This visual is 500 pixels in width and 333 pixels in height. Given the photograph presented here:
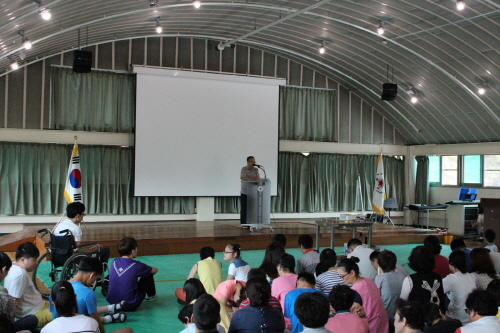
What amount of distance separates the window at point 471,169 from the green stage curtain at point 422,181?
1171 mm

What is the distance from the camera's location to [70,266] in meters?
5.90

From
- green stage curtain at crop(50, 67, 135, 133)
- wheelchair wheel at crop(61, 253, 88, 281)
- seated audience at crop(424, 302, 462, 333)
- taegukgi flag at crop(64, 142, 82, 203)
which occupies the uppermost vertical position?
green stage curtain at crop(50, 67, 135, 133)

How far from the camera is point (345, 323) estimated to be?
327cm

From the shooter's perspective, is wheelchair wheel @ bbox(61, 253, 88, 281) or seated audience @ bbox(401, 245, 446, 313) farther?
wheelchair wheel @ bbox(61, 253, 88, 281)

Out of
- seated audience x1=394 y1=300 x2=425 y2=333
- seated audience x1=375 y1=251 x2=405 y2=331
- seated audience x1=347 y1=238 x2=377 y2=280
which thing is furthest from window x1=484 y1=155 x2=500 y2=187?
seated audience x1=394 y1=300 x2=425 y2=333

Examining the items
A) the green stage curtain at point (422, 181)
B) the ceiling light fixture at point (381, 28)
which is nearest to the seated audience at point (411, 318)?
the ceiling light fixture at point (381, 28)

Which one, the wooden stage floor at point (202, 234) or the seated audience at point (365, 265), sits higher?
the seated audience at point (365, 265)

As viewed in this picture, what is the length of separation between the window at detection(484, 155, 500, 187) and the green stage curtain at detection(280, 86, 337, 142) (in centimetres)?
447

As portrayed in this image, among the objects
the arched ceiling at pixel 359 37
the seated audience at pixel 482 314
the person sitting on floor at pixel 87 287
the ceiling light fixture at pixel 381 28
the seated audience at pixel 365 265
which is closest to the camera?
the seated audience at pixel 482 314

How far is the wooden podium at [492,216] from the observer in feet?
34.9

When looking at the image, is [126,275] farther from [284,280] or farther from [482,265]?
[482,265]

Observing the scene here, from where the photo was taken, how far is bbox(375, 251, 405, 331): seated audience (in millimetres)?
4559

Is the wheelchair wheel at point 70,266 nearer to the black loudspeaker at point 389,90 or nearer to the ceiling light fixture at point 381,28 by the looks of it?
the ceiling light fixture at point 381,28

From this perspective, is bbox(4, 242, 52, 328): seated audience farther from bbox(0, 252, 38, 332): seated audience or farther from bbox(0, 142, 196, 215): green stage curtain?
bbox(0, 142, 196, 215): green stage curtain
